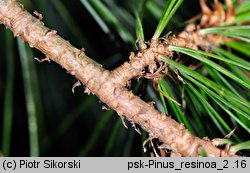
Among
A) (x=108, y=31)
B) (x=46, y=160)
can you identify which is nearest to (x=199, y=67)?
(x=108, y=31)

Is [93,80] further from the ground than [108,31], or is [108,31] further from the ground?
[108,31]

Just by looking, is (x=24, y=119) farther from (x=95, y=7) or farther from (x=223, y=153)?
(x=223, y=153)

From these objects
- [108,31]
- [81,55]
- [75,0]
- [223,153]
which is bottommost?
[223,153]

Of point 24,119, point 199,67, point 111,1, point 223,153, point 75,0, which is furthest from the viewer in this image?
point 24,119

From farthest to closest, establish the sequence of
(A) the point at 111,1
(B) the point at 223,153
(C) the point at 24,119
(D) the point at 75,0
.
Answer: (C) the point at 24,119, (D) the point at 75,0, (A) the point at 111,1, (B) the point at 223,153

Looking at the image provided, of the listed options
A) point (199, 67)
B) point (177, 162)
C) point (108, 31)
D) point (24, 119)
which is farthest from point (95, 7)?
point (24, 119)

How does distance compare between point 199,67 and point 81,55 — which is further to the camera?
point 199,67
